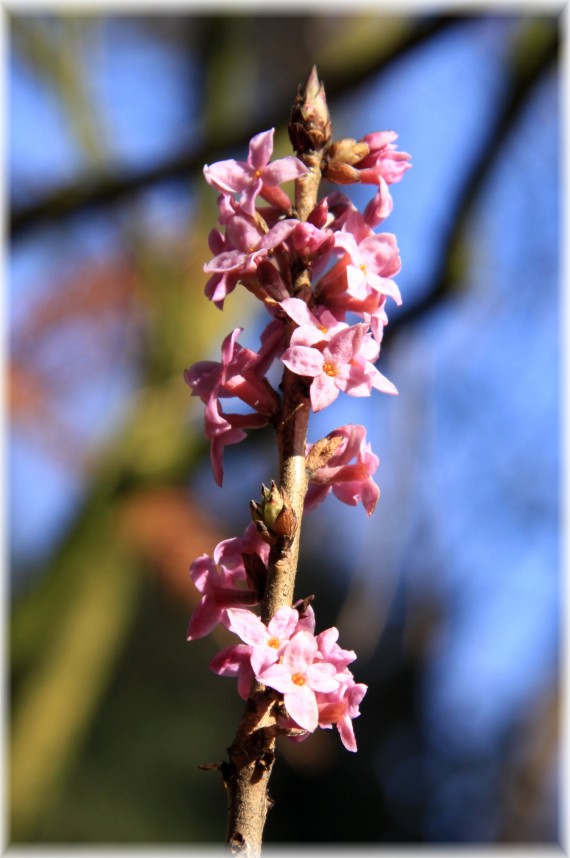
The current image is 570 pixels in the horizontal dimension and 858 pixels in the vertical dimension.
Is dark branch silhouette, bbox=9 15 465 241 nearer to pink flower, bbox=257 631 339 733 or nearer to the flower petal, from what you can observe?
the flower petal

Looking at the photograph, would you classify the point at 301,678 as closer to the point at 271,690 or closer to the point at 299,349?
the point at 271,690

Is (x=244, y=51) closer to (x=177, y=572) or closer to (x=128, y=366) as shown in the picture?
(x=128, y=366)

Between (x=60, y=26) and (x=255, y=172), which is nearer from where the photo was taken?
(x=255, y=172)

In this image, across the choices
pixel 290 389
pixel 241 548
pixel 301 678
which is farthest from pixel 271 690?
pixel 290 389

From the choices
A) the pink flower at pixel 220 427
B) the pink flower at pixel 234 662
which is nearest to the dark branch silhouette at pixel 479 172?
the pink flower at pixel 220 427

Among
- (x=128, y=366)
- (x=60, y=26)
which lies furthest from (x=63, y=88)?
(x=128, y=366)

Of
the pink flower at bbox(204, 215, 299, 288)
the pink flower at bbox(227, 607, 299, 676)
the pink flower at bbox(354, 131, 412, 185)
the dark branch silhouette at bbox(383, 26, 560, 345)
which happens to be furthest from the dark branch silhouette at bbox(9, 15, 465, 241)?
the pink flower at bbox(227, 607, 299, 676)
